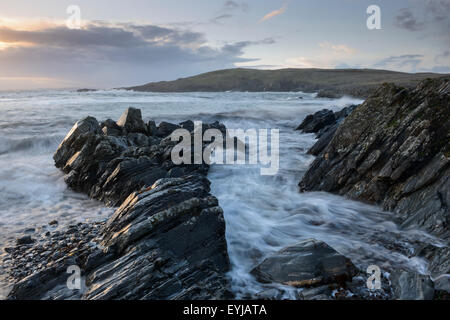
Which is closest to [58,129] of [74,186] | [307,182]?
[74,186]

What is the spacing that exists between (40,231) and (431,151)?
1255 cm

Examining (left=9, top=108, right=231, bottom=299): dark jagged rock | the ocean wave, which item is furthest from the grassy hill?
(left=9, top=108, right=231, bottom=299): dark jagged rock

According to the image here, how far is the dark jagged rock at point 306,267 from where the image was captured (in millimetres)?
5914

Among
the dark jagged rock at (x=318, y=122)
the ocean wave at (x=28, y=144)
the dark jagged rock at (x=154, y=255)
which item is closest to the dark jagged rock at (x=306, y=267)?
the dark jagged rock at (x=154, y=255)

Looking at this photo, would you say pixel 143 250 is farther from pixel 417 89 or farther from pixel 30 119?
pixel 30 119

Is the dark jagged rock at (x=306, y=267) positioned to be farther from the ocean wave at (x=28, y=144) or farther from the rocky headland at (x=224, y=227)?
the ocean wave at (x=28, y=144)

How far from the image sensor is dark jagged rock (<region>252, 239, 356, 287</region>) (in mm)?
5914

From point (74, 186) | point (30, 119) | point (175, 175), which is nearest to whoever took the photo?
point (175, 175)

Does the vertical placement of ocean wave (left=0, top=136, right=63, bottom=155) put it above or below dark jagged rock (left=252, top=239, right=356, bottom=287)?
above

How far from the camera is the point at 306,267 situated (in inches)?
242

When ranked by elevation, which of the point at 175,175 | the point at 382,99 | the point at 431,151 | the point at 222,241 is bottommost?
the point at 222,241

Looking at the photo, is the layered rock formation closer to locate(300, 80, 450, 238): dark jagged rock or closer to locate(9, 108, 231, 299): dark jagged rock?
locate(300, 80, 450, 238): dark jagged rock

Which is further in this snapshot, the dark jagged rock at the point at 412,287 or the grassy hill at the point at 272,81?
the grassy hill at the point at 272,81
